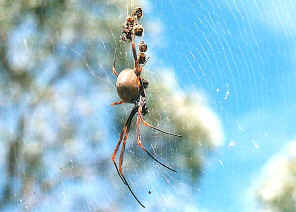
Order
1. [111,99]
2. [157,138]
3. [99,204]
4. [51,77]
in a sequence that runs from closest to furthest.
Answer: [157,138], [111,99], [99,204], [51,77]

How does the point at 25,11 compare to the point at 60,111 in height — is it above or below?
above

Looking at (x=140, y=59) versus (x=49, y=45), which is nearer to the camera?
(x=140, y=59)

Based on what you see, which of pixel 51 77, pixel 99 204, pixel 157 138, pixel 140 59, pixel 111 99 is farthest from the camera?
pixel 51 77

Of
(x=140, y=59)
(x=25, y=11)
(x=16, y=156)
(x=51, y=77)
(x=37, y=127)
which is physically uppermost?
(x=140, y=59)

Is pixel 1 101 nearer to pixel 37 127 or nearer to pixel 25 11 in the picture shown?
pixel 37 127

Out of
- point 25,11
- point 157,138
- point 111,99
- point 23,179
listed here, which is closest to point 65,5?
point 25,11

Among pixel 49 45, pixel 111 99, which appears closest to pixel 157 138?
pixel 111 99
